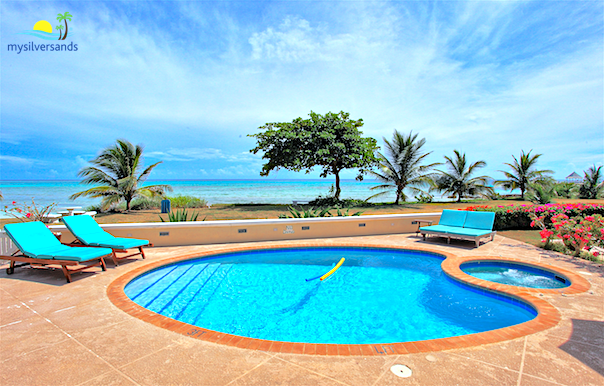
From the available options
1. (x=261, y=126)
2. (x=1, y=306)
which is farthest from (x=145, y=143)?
(x=1, y=306)

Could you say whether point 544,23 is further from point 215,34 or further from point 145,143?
point 145,143

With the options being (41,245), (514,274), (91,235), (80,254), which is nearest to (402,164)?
(514,274)

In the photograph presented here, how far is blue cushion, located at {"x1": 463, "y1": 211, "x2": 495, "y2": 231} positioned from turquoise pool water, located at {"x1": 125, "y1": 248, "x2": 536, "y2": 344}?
2.23m

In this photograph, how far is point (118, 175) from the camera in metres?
15.0

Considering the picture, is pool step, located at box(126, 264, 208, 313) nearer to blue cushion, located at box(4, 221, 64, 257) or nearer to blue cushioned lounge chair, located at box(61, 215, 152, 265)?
blue cushioned lounge chair, located at box(61, 215, 152, 265)

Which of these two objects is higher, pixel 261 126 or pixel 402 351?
pixel 261 126

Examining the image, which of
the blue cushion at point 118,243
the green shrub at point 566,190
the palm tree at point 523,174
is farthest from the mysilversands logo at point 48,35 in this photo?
the green shrub at point 566,190

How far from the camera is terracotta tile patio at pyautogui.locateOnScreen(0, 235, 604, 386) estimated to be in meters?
2.34

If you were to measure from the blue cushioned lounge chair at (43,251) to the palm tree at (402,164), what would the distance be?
1537 cm

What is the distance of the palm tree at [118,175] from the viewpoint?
14.2 metres

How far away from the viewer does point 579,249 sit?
6.58 meters

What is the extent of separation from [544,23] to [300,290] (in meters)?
13.2

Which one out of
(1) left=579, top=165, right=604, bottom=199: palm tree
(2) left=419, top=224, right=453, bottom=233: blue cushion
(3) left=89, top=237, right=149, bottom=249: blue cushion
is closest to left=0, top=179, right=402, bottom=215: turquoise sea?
(3) left=89, top=237, right=149, bottom=249: blue cushion

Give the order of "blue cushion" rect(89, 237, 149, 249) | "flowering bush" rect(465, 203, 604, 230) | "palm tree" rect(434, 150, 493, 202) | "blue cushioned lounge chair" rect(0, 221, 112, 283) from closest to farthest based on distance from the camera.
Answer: "blue cushioned lounge chair" rect(0, 221, 112, 283) → "blue cushion" rect(89, 237, 149, 249) → "flowering bush" rect(465, 203, 604, 230) → "palm tree" rect(434, 150, 493, 202)
